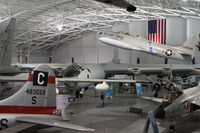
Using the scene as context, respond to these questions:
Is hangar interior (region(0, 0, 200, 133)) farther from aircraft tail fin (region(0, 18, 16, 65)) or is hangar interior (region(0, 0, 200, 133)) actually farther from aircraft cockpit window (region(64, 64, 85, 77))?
aircraft tail fin (region(0, 18, 16, 65))

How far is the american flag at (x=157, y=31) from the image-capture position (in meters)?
31.4

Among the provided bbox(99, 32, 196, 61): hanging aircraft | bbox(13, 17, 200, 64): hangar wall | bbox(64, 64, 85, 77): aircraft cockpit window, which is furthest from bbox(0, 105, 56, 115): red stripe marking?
bbox(13, 17, 200, 64): hangar wall

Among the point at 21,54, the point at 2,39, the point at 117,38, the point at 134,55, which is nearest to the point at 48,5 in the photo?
the point at 117,38

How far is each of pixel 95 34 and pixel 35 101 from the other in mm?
39122

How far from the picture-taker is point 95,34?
150 ft

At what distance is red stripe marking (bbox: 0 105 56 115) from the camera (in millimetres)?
6818

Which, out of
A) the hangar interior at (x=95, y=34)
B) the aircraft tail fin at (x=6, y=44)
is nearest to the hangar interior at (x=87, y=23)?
the hangar interior at (x=95, y=34)

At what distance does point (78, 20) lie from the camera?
126 feet

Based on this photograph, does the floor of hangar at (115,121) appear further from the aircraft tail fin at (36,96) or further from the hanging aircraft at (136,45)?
the hanging aircraft at (136,45)

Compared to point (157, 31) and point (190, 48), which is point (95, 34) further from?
point (190, 48)

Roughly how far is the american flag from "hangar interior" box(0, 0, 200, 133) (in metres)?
1.54

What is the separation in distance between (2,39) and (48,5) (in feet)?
49.4

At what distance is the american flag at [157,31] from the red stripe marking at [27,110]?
26070mm

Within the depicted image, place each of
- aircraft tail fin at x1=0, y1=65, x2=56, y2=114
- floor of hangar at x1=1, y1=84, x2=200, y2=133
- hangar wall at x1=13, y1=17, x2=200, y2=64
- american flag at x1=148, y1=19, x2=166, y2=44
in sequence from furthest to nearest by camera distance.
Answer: hangar wall at x1=13, y1=17, x2=200, y2=64 → american flag at x1=148, y1=19, x2=166, y2=44 → floor of hangar at x1=1, y1=84, x2=200, y2=133 → aircraft tail fin at x1=0, y1=65, x2=56, y2=114
